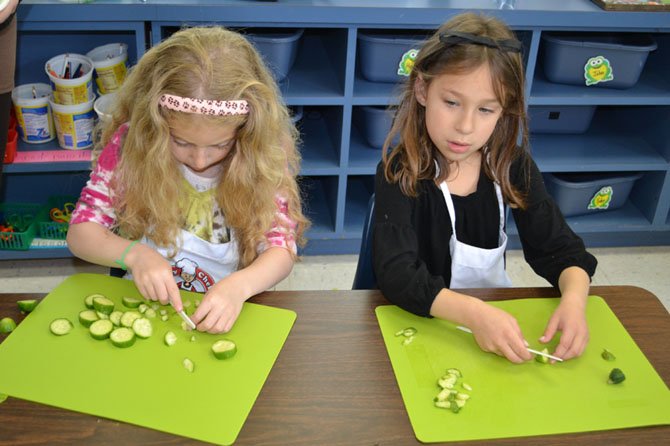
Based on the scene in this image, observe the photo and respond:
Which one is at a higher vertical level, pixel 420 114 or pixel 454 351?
pixel 420 114

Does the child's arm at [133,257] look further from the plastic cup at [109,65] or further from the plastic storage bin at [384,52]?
the plastic storage bin at [384,52]

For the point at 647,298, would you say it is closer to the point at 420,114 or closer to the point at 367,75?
the point at 420,114

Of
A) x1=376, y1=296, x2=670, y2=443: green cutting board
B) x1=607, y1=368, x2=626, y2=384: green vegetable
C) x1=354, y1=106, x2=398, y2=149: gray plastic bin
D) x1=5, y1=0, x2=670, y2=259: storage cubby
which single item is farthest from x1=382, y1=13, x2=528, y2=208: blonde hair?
x1=354, y1=106, x2=398, y2=149: gray plastic bin

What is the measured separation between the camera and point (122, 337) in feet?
3.56

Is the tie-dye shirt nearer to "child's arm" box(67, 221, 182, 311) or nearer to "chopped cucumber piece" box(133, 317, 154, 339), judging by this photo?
"child's arm" box(67, 221, 182, 311)

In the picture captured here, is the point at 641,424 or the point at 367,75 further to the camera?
the point at 367,75

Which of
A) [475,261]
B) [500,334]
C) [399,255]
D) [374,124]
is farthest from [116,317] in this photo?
[374,124]

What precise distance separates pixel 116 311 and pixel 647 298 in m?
0.92

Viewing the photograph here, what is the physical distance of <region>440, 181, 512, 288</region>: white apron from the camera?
1422 mm

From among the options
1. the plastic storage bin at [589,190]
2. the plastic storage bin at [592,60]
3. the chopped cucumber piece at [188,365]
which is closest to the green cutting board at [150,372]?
the chopped cucumber piece at [188,365]

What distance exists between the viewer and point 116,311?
3.80 ft

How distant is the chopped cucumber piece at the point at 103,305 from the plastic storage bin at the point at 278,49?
1250 mm

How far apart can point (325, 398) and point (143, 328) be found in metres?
0.31

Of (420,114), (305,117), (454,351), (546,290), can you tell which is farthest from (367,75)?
(454,351)
